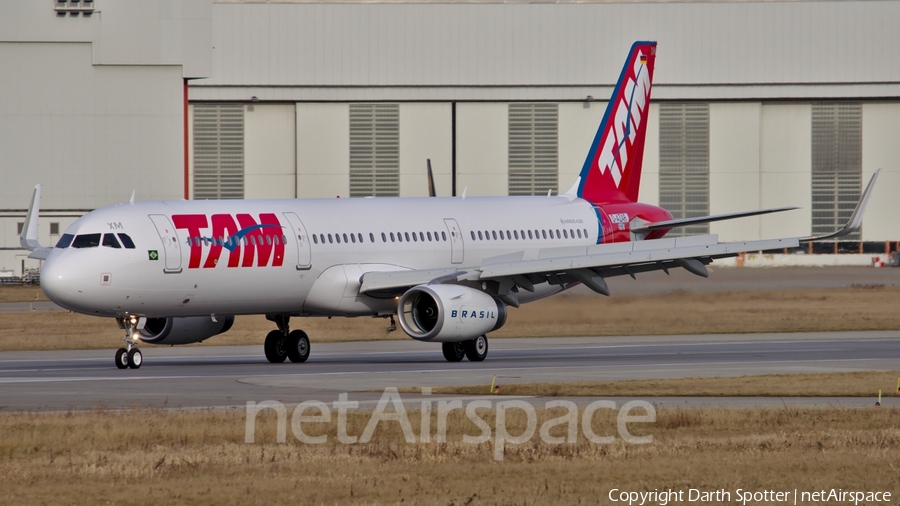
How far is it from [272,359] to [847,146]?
167ft

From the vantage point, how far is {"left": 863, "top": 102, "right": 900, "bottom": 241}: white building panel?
77.9 metres

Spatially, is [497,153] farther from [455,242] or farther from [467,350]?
[467,350]

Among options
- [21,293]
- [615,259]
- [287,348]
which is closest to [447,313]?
[615,259]

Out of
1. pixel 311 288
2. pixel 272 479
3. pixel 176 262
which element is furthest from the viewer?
pixel 311 288

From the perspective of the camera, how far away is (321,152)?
253 feet

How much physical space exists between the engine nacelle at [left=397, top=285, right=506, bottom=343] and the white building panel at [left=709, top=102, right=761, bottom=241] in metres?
45.9

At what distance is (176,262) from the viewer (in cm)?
3142

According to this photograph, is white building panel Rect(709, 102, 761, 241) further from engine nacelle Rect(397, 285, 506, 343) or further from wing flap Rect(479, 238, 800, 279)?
engine nacelle Rect(397, 285, 506, 343)

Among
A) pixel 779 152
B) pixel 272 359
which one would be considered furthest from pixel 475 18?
pixel 272 359

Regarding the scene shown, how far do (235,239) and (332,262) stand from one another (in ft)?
9.68

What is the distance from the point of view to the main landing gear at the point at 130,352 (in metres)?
31.7

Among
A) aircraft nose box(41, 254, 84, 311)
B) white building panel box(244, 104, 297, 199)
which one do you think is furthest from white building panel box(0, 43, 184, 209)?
aircraft nose box(41, 254, 84, 311)

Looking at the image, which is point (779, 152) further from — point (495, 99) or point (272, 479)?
point (272, 479)

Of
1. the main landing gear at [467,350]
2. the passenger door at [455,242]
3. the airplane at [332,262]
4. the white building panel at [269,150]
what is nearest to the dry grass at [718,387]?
the airplane at [332,262]
